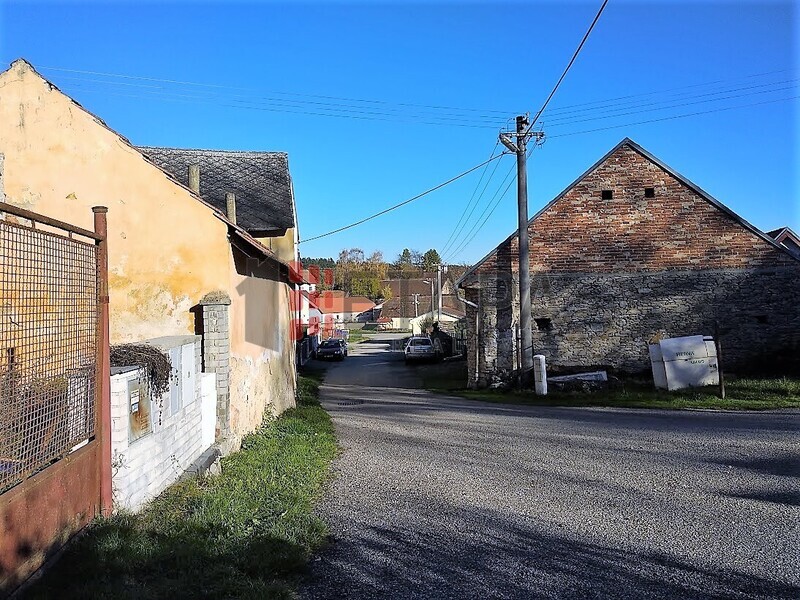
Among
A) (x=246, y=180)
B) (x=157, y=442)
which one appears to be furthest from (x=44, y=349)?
(x=246, y=180)

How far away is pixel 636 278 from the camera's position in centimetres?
1981

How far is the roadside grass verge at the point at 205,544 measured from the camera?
4020 millimetres

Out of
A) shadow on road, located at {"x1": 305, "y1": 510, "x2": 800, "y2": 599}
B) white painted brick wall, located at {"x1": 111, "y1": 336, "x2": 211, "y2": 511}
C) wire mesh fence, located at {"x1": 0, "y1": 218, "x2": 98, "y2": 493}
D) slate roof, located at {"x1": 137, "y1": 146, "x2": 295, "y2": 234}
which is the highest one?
slate roof, located at {"x1": 137, "y1": 146, "x2": 295, "y2": 234}

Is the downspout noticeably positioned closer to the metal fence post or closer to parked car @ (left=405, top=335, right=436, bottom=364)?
parked car @ (left=405, top=335, right=436, bottom=364)

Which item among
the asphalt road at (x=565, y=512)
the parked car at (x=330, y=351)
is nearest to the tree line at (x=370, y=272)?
the parked car at (x=330, y=351)

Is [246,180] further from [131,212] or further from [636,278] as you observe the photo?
[636,278]

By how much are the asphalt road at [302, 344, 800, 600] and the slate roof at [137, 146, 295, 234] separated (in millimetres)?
4239

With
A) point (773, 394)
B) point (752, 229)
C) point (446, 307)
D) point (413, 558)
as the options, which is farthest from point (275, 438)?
point (446, 307)

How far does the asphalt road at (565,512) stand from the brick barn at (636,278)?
25.3 feet

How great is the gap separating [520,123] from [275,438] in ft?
41.1

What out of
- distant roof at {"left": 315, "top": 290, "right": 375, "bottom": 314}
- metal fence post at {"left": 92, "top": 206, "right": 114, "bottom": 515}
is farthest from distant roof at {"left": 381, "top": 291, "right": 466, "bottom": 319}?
metal fence post at {"left": 92, "top": 206, "right": 114, "bottom": 515}

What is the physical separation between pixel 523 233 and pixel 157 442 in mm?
14156

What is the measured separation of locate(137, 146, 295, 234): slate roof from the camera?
12.6 metres

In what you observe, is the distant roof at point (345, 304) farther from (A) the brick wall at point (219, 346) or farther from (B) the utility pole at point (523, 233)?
(A) the brick wall at point (219, 346)
